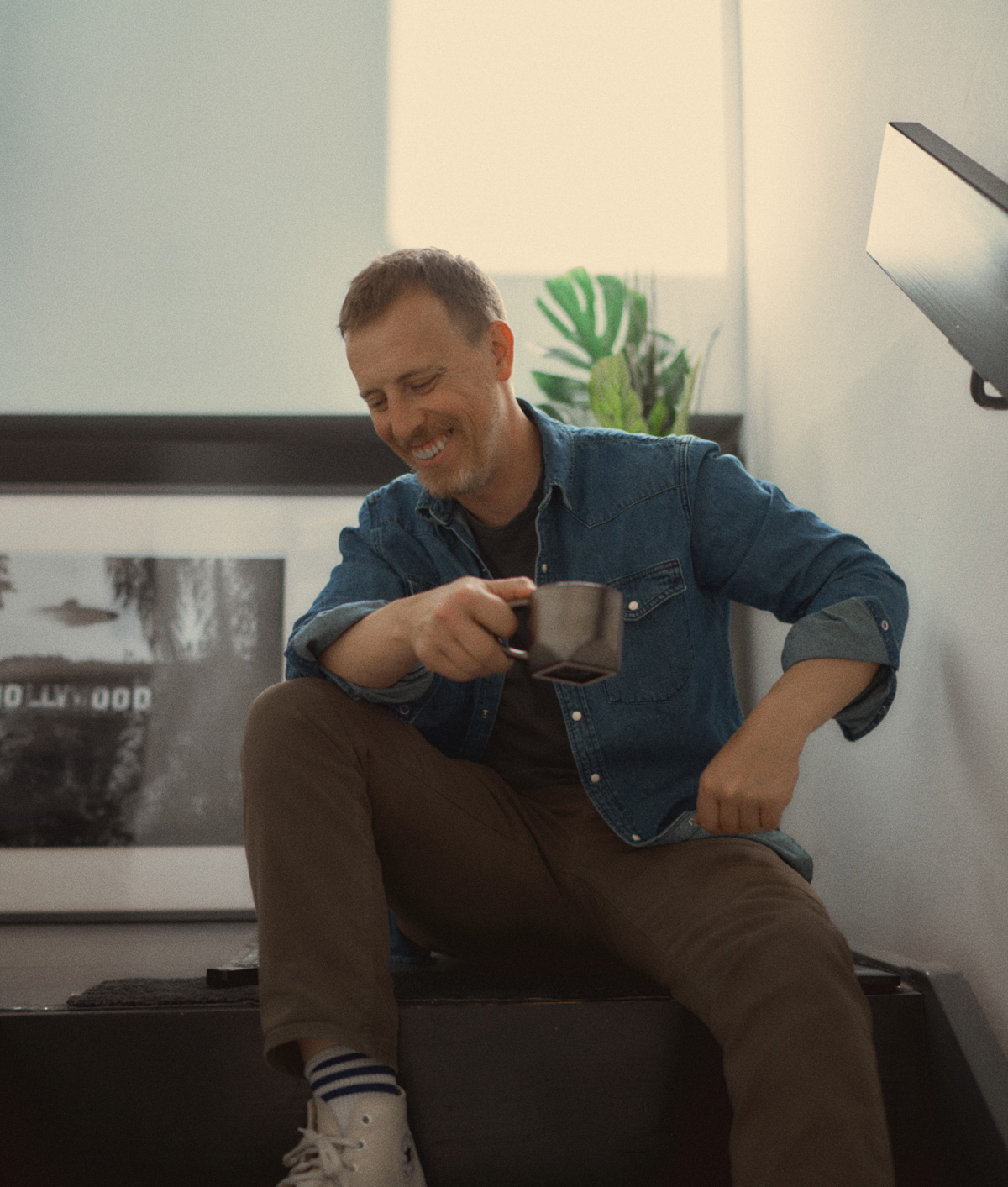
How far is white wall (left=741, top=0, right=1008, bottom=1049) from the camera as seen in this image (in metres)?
1.08

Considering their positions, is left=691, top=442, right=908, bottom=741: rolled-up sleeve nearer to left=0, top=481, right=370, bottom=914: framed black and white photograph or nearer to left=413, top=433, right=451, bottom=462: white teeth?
left=413, top=433, right=451, bottom=462: white teeth

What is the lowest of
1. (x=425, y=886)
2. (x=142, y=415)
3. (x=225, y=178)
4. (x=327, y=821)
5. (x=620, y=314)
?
(x=425, y=886)

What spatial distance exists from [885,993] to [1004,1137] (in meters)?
0.17

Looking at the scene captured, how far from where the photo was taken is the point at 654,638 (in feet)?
4.23

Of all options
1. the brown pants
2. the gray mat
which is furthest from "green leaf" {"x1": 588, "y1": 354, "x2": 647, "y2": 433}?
the gray mat

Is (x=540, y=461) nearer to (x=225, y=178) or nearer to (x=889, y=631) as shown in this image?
(x=889, y=631)

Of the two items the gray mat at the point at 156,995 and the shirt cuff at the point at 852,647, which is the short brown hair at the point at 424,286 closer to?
the shirt cuff at the point at 852,647

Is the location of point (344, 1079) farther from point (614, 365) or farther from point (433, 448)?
point (614, 365)

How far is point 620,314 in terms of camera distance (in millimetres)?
2123

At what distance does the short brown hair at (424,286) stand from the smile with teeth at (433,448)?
0.50 ft

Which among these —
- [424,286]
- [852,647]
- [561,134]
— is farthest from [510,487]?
Result: [561,134]

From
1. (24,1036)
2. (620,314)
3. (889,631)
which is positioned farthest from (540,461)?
(24,1036)

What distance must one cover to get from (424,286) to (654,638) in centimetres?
56

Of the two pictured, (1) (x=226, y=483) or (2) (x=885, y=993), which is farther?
(1) (x=226, y=483)
